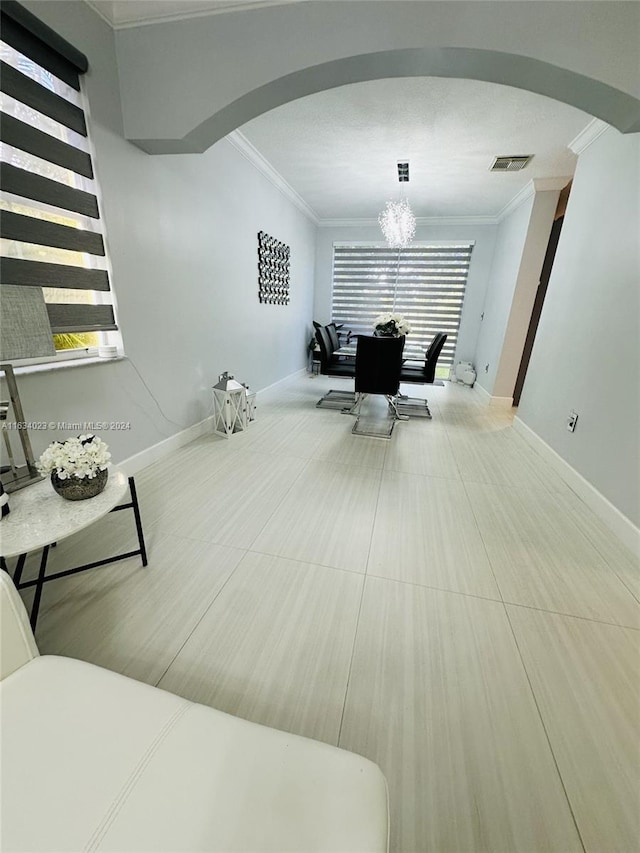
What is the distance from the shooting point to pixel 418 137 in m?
2.87

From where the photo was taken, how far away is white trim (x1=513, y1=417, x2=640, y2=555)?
173 centimetres

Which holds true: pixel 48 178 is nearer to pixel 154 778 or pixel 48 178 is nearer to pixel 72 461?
pixel 72 461

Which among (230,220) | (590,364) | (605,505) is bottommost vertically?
(605,505)

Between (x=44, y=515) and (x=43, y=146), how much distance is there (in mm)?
1748

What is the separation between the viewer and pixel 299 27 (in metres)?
1.61

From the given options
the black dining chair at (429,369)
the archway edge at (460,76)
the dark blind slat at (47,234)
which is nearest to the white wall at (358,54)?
the archway edge at (460,76)

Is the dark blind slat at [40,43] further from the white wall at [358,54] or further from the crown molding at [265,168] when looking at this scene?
the crown molding at [265,168]

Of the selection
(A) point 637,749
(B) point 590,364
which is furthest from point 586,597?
(B) point 590,364

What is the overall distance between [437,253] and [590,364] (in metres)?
4.10

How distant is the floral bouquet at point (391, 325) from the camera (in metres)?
3.74

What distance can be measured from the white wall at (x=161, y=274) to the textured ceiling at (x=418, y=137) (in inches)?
24.2

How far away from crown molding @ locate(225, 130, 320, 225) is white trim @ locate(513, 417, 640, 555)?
3808mm

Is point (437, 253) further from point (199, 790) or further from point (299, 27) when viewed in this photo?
point (199, 790)

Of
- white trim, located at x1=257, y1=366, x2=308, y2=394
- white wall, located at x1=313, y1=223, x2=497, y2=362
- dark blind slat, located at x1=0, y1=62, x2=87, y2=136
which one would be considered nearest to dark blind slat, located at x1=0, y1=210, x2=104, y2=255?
dark blind slat, located at x1=0, y1=62, x2=87, y2=136
